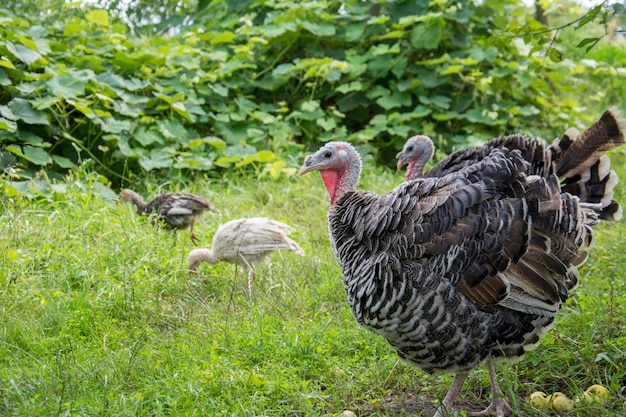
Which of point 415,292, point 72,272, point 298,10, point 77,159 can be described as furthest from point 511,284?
point 298,10

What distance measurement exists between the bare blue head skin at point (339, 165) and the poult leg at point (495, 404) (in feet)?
4.22

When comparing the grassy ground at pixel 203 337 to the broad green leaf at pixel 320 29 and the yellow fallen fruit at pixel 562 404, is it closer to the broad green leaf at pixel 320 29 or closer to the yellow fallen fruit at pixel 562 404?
the yellow fallen fruit at pixel 562 404

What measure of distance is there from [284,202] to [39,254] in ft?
8.46

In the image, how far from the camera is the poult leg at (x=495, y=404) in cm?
390

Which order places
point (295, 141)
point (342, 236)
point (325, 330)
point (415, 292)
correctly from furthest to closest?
1. point (295, 141)
2. point (325, 330)
3. point (342, 236)
4. point (415, 292)

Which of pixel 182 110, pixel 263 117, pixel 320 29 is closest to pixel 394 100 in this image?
pixel 320 29

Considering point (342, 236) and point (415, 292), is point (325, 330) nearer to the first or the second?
point (342, 236)

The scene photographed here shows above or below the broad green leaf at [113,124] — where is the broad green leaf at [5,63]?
above

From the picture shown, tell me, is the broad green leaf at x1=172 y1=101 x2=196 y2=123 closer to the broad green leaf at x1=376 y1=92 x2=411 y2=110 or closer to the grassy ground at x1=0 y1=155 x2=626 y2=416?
the grassy ground at x1=0 y1=155 x2=626 y2=416

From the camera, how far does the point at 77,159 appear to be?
24.0 ft

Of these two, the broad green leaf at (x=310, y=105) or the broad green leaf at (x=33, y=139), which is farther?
the broad green leaf at (x=310, y=105)

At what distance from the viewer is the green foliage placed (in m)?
7.54

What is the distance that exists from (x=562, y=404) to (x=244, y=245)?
261 centimetres

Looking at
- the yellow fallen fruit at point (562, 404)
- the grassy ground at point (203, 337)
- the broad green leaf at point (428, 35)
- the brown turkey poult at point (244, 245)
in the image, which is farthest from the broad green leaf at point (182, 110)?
the yellow fallen fruit at point (562, 404)
